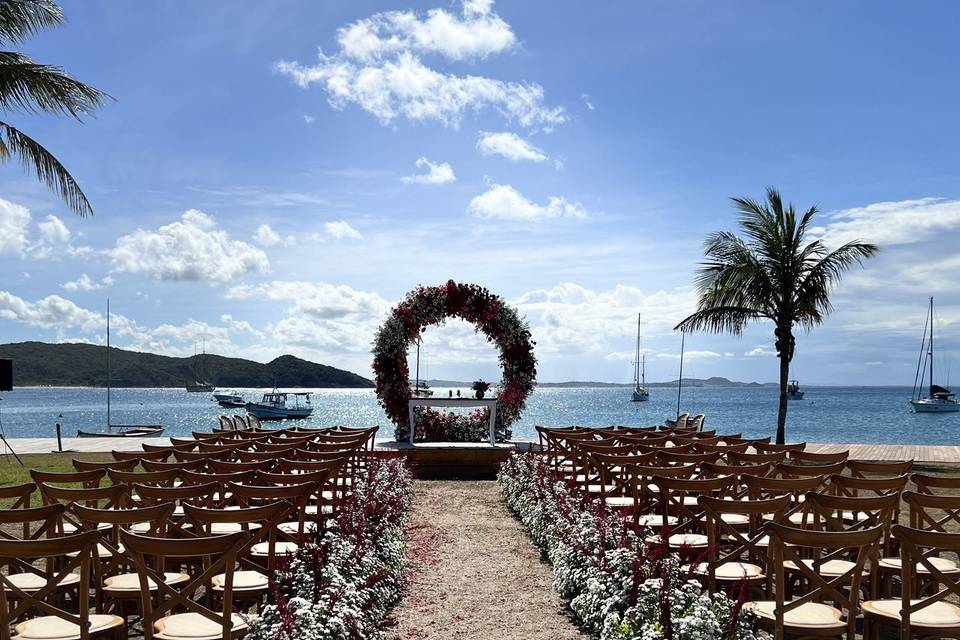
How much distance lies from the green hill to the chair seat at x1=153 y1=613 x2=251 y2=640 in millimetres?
115274

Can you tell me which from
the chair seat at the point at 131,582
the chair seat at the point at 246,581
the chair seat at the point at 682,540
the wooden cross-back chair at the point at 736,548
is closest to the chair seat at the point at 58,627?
the chair seat at the point at 131,582

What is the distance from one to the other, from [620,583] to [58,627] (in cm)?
329

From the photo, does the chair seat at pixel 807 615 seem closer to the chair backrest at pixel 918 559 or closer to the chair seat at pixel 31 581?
the chair backrest at pixel 918 559

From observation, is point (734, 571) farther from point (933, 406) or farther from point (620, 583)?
point (933, 406)

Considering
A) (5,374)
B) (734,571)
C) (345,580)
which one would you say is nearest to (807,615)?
(734,571)

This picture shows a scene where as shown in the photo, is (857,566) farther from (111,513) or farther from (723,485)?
(111,513)

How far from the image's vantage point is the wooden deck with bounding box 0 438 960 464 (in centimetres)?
1587

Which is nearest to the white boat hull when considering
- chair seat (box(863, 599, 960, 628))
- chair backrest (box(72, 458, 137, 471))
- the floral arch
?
the floral arch

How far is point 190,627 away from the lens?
4539 millimetres

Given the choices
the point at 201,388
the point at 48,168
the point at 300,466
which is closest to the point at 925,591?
the point at 300,466

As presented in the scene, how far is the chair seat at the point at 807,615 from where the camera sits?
4590mm

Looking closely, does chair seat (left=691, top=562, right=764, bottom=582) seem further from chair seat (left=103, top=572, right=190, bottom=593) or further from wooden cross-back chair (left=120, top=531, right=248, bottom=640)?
chair seat (left=103, top=572, right=190, bottom=593)

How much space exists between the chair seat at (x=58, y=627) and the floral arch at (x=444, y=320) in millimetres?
12924

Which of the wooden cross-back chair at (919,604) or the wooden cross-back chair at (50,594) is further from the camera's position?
the wooden cross-back chair at (919,604)
